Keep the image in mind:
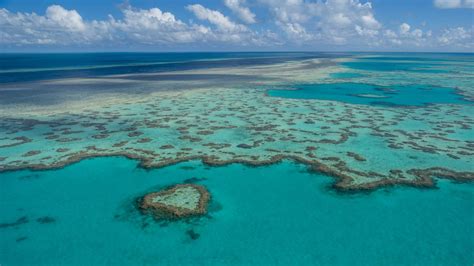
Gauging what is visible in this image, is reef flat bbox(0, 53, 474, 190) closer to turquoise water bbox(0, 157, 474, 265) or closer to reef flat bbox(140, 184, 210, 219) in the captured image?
turquoise water bbox(0, 157, 474, 265)

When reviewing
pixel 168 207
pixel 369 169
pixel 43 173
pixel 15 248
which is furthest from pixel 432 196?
pixel 43 173

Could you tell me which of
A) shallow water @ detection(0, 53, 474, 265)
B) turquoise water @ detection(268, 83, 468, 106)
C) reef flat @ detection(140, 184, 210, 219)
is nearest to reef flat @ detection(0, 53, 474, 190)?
shallow water @ detection(0, 53, 474, 265)

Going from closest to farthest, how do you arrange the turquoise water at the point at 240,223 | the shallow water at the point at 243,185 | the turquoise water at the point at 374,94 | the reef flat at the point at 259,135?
the turquoise water at the point at 240,223 → the shallow water at the point at 243,185 → the reef flat at the point at 259,135 → the turquoise water at the point at 374,94

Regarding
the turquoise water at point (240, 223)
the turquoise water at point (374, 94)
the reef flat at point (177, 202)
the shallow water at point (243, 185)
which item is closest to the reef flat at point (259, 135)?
the shallow water at point (243, 185)

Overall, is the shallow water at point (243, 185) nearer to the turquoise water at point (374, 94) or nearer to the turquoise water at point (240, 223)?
the turquoise water at point (240, 223)

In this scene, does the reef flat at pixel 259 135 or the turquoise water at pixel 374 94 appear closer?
the reef flat at pixel 259 135

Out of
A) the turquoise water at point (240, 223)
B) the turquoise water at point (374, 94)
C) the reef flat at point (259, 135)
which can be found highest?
the turquoise water at point (374, 94)

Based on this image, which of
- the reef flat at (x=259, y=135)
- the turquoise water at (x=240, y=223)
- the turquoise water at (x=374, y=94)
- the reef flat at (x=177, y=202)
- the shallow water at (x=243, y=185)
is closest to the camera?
the turquoise water at (x=240, y=223)

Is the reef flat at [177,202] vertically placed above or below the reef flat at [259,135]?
below
